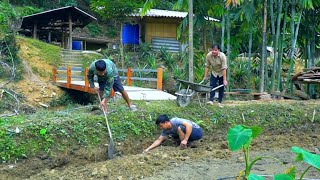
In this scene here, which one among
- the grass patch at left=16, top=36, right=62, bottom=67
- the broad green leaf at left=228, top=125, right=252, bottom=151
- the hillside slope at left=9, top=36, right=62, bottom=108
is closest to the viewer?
the broad green leaf at left=228, top=125, right=252, bottom=151

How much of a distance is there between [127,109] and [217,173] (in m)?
3.27

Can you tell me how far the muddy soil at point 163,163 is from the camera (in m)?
5.74

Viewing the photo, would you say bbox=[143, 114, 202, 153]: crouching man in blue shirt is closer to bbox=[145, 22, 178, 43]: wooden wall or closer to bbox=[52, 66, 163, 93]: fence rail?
bbox=[52, 66, 163, 93]: fence rail

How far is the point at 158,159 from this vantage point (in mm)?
6371

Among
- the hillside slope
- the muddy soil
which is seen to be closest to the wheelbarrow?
the muddy soil

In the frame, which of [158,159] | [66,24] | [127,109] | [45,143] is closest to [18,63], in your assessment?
[66,24]

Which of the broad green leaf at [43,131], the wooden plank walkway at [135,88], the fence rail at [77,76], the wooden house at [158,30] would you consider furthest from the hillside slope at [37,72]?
the broad green leaf at [43,131]

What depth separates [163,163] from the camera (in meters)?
6.20

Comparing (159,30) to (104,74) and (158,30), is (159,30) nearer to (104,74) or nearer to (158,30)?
(158,30)

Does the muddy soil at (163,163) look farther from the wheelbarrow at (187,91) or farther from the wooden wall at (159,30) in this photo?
the wooden wall at (159,30)

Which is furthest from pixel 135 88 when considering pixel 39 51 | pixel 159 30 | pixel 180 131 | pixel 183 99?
pixel 159 30

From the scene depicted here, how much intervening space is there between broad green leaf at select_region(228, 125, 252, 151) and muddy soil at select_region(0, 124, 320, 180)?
3.16ft

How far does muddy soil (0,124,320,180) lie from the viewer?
226 inches

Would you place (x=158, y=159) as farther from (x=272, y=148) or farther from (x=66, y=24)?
(x=66, y=24)
